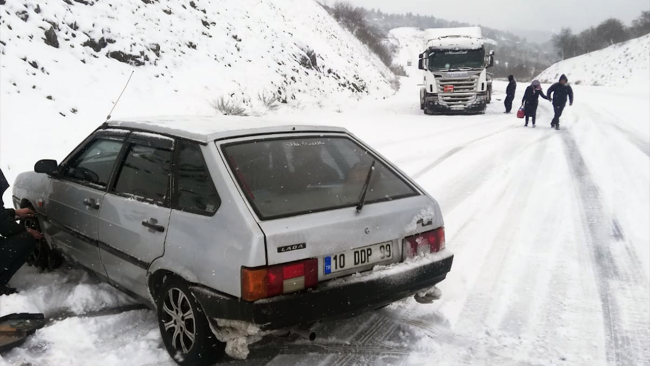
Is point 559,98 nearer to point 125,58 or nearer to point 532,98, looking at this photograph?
point 532,98

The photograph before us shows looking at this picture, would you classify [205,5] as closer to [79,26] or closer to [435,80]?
[79,26]

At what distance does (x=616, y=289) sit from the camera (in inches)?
162

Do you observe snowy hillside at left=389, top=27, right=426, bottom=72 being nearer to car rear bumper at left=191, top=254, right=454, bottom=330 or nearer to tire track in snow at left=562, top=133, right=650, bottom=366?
tire track in snow at left=562, top=133, right=650, bottom=366

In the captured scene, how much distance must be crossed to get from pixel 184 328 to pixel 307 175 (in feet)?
3.98

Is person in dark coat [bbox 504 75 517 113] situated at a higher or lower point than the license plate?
higher

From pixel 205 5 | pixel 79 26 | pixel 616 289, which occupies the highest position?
pixel 205 5

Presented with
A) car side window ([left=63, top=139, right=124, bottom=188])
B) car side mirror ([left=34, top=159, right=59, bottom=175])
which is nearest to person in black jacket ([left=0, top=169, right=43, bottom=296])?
car side mirror ([left=34, top=159, right=59, bottom=175])

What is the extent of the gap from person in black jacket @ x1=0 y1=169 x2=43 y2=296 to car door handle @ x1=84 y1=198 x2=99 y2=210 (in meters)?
0.65

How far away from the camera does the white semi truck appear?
18.8m

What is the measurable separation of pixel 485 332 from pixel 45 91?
10250 mm

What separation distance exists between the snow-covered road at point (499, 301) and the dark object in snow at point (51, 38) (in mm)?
9241

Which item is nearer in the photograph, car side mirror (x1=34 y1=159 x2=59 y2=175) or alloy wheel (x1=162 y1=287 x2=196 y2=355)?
alloy wheel (x1=162 y1=287 x2=196 y2=355)

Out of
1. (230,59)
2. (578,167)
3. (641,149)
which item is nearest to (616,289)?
(578,167)

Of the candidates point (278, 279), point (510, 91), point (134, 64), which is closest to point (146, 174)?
point (278, 279)
